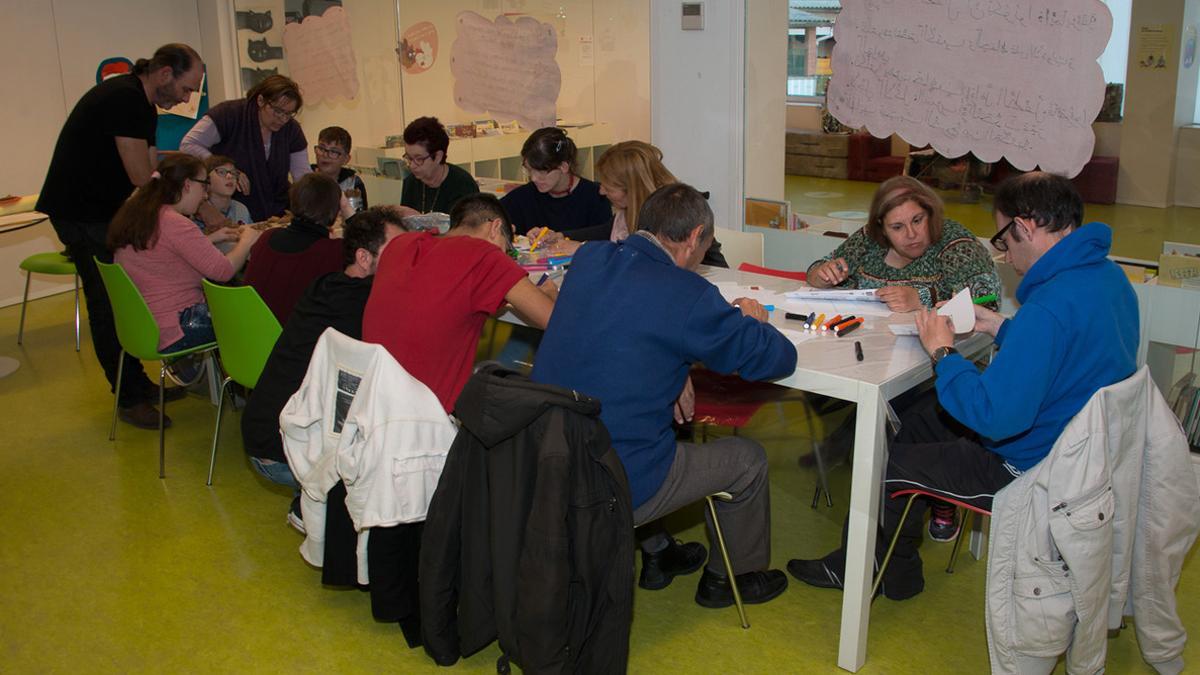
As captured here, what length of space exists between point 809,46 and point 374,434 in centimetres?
256

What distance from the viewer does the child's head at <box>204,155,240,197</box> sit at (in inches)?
168

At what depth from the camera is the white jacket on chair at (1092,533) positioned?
2.16 m

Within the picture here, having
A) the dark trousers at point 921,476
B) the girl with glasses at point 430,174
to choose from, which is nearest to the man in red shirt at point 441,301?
the dark trousers at point 921,476

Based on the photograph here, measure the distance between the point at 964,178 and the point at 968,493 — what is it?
62.6 inches

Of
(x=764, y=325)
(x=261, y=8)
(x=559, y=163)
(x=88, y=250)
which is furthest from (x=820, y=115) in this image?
(x=261, y=8)

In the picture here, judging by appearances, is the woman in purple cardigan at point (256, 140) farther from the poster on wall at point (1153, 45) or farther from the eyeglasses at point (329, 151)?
the poster on wall at point (1153, 45)

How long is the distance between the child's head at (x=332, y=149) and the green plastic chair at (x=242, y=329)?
4.78ft

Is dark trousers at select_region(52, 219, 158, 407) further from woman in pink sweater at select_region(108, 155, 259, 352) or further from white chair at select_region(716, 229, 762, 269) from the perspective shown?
white chair at select_region(716, 229, 762, 269)

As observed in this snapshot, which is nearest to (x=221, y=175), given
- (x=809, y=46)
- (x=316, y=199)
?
(x=316, y=199)

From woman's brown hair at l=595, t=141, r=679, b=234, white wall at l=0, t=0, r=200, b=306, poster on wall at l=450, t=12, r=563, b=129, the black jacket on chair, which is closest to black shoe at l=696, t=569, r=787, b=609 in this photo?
the black jacket on chair

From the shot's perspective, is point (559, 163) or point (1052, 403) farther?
point (559, 163)

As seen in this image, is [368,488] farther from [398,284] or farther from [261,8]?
[261,8]

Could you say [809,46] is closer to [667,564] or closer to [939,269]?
[939,269]

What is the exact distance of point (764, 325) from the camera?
247 centimetres
